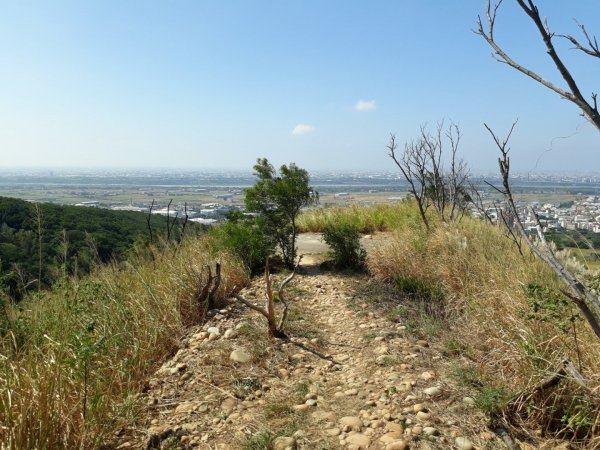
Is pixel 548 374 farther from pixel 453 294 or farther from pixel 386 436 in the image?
pixel 453 294

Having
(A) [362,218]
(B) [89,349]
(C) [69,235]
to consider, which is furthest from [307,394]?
(A) [362,218]

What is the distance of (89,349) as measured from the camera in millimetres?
2301

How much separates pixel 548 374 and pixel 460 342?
1.13 metres

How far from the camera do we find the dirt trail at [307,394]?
2625 mm

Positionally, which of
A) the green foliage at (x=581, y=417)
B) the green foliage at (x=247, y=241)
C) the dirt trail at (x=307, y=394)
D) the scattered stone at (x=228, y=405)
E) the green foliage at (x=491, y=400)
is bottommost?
the scattered stone at (x=228, y=405)

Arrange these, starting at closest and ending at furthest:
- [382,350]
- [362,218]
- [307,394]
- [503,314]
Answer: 1. [307,394]
2. [503,314]
3. [382,350]
4. [362,218]

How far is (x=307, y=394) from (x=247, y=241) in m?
3.73

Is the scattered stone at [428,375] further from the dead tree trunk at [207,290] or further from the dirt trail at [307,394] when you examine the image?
the dead tree trunk at [207,290]

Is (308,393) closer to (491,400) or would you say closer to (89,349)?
(491,400)

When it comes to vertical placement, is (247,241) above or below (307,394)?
above

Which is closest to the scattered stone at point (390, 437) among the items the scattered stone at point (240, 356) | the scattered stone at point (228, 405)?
the scattered stone at point (228, 405)

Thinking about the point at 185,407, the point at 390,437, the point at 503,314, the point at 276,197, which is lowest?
the point at 185,407

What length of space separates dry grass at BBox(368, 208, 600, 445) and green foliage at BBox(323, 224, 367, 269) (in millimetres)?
269

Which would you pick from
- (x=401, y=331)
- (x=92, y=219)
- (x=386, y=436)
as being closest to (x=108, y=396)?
(x=386, y=436)
